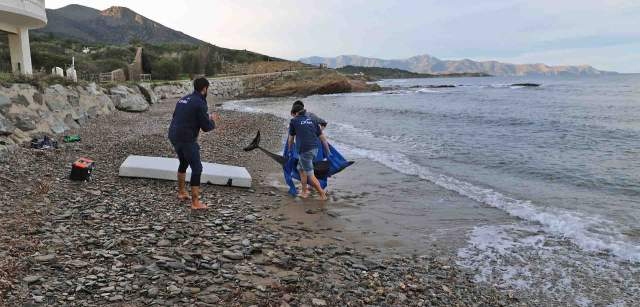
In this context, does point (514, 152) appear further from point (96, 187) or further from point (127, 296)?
point (127, 296)

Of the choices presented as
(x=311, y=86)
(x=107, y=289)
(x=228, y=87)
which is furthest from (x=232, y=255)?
(x=311, y=86)

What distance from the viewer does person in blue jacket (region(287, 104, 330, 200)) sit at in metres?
9.63

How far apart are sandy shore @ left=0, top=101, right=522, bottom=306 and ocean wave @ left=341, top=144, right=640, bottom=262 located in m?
2.99

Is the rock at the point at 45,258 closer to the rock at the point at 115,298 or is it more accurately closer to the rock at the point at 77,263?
the rock at the point at 77,263

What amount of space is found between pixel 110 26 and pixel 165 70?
14420cm

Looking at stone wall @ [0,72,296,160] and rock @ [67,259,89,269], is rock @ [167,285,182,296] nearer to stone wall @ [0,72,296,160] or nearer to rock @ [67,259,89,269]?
rock @ [67,259,89,269]

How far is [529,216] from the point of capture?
9320 millimetres

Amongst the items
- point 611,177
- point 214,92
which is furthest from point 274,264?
point 214,92

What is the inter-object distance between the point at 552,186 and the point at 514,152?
228 inches

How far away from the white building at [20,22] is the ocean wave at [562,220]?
17006 mm

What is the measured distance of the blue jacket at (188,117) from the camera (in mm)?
7750

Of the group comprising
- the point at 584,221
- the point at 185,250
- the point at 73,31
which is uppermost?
the point at 73,31

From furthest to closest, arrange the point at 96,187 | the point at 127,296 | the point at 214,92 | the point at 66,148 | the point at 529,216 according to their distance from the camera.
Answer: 1. the point at 214,92
2. the point at 66,148
3. the point at 529,216
4. the point at 96,187
5. the point at 127,296

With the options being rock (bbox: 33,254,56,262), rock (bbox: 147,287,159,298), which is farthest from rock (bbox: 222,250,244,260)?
rock (bbox: 33,254,56,262)
